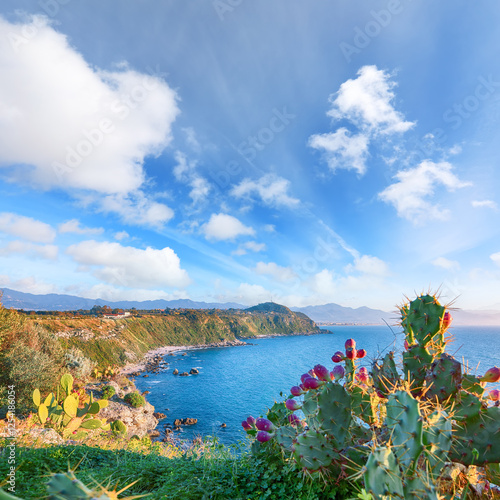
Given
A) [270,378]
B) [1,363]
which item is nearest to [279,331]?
[270,378]

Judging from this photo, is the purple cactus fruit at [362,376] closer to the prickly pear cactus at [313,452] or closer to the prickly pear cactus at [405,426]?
the prickly pear cactus at [313,452]

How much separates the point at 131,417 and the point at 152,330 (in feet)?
238

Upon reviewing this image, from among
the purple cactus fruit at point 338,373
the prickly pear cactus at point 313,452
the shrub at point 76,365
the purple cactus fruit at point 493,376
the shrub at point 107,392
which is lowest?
the shrub at point 107,392

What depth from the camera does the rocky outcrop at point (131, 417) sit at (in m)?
23.1

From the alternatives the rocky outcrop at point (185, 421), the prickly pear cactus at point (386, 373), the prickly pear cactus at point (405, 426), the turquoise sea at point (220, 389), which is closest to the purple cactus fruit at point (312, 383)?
the prickly pear cactus at point (386, 373)

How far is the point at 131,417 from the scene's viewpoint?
2444cm

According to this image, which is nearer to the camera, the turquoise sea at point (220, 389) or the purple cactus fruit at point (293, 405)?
the purple cactus fruit at point (293, 405)

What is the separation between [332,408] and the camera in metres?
3.09

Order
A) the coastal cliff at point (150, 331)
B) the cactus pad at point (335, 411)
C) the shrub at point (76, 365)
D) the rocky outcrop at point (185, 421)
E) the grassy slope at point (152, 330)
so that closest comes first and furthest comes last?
1. the cactus pad at point (335, 411)
2. the shrub at point (76, 365)
3. the rocky outcrop at point (185, 421)
4. the coastal cliff at point (150, 331)
5. the grassy slope at point (152, 330)

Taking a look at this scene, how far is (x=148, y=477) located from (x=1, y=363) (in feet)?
57.8

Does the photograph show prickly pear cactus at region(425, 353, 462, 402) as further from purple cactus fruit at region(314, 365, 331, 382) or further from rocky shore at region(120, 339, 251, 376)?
rocky shore at region(120, 339, 251, 376)

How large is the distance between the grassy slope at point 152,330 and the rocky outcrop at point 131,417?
11833mm

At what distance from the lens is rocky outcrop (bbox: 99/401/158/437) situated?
75.6 ft

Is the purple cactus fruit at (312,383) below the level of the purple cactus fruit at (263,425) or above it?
above
